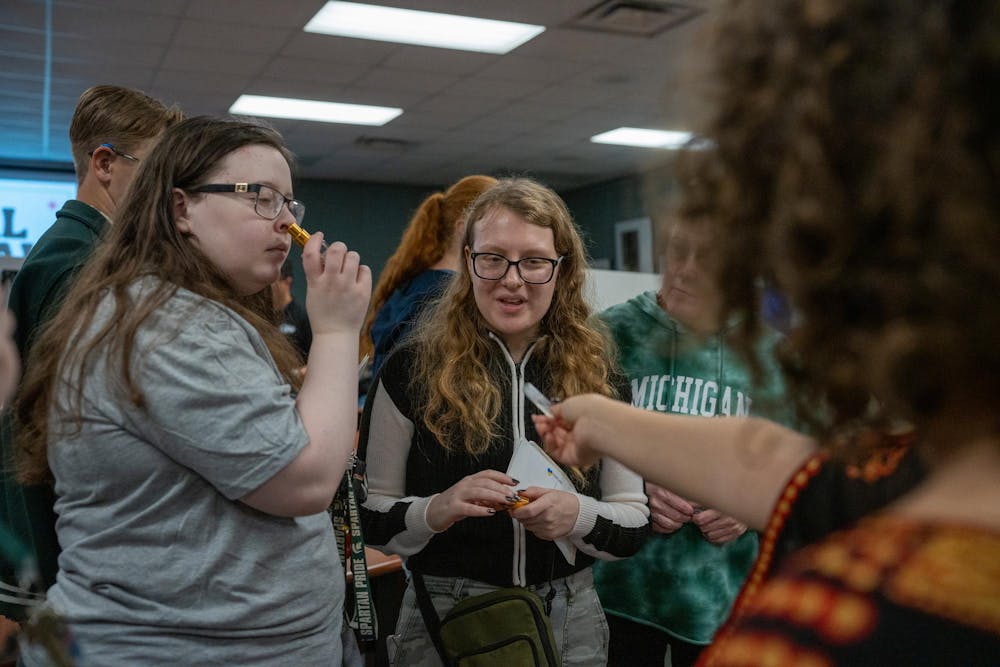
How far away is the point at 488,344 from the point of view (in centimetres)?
164

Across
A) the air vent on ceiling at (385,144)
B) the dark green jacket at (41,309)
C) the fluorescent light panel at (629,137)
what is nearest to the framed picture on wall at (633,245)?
the fluorescent light panel at (629,137)

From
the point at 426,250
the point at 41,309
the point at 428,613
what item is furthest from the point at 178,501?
the point at 426,250

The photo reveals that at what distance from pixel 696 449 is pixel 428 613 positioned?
76cm

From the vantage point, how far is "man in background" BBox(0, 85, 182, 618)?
138 centimetres

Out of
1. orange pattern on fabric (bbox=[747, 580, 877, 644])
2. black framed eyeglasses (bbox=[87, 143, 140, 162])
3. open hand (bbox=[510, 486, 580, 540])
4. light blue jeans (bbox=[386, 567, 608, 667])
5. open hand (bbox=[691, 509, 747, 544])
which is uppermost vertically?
black framed eyeglasses (bbox=[87, 143, 140, 162])

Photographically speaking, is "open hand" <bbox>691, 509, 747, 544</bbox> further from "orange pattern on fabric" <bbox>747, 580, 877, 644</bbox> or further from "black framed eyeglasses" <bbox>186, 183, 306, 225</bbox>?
"orange pattern on fabric" <bbox>747, 580, 877, 644</bbox>

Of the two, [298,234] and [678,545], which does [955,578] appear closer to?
[298,234]

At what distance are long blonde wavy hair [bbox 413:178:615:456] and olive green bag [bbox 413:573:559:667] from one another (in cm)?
27

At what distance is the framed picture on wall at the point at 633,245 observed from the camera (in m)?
10.2

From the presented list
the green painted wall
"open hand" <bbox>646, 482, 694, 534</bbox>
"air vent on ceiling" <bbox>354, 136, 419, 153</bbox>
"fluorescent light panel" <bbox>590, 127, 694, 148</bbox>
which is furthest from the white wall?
A: the green painted wall

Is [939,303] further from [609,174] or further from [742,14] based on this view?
[609,174]

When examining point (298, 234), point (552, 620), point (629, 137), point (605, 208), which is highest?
point (629, 137)

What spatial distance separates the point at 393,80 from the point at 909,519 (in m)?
6.09

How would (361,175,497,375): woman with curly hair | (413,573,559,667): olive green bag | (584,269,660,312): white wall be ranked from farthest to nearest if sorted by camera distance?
(584,269,660,312): white wall
(361,175,497,375): woman with curly hair
(413,573,559,667): olive green bag
